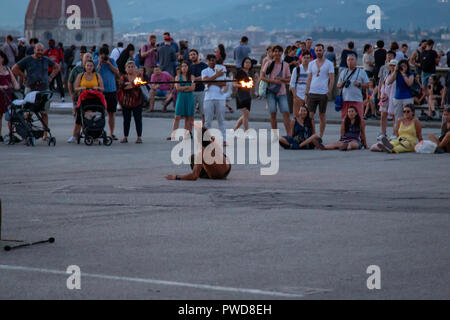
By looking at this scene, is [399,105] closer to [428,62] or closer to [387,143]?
[387,143]

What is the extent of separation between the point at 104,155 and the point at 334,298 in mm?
12185

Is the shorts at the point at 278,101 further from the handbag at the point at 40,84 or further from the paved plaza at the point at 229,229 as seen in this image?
the handbag at the point at 40,84

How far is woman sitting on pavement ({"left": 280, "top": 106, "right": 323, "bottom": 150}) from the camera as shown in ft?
67.1

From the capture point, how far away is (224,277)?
8.29 metres

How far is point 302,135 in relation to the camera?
2055 centimetres

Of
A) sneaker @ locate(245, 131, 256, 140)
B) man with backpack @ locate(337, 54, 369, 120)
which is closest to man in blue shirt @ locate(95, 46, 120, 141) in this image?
sneaker @ locate(245, 131, 256, 140)

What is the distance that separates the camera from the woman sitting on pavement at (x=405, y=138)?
19.7 metres

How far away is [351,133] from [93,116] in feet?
16.8

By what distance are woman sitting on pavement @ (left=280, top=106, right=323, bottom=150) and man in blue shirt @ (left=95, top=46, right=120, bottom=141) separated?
3797 mm

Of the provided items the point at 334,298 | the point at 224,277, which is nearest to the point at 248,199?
the point at 224,277

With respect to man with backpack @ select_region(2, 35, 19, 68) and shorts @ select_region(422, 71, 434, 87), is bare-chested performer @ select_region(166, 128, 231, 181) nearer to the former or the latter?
shorts @ select_region(422, 71, 434, 87)

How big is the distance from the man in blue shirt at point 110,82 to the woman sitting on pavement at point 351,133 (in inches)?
183

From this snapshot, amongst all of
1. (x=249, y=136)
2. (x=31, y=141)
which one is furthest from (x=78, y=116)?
(x=249, y=136)
